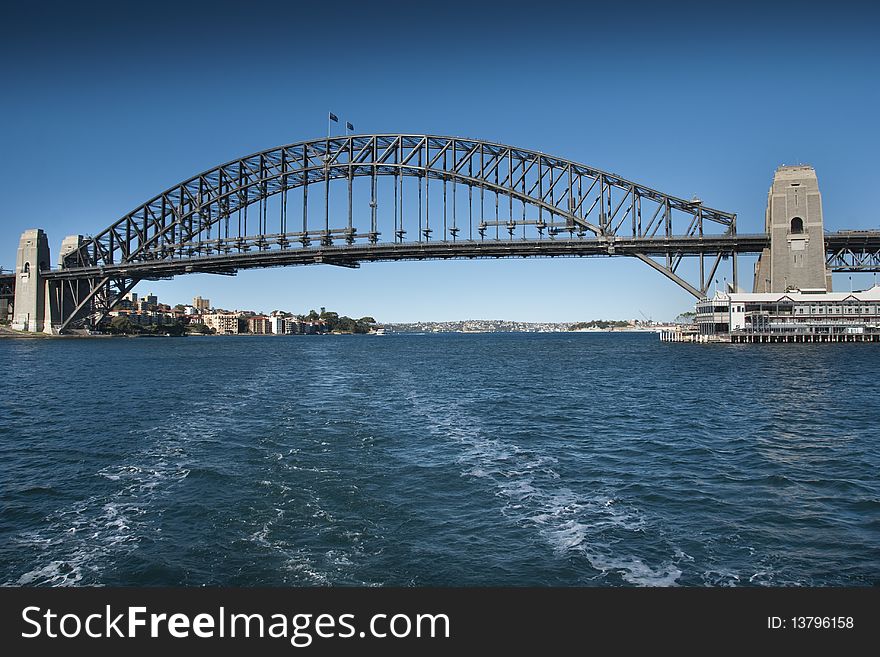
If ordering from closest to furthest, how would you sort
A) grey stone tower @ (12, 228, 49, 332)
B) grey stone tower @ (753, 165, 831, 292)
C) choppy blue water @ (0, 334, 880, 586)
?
choppy blue water @ (0, 334, 880, 586) < grey stone tower @ (753, 165, 831, 292) < grey stone tower @ (12, 228, 49, 332)

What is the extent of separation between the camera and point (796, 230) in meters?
78.6

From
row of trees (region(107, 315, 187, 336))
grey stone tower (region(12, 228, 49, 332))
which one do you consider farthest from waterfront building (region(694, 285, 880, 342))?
row of trees (region(107, 315, 187, 336))

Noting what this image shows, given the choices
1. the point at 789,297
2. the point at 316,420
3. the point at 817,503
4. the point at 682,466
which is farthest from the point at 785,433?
the point at 789,297

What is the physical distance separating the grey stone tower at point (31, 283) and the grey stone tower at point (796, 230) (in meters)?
121

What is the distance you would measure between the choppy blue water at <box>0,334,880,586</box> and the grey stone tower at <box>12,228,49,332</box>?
9832 centimetres

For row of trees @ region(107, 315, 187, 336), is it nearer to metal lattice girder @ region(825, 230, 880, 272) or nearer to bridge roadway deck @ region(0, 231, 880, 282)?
bridge roadway deck @ region(0, 231, 880, 282)

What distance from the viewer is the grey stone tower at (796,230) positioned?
257 ft

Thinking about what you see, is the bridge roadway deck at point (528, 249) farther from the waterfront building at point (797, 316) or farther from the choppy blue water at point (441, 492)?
the choppy blue water at point (441, 492)

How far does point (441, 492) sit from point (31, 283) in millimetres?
122202

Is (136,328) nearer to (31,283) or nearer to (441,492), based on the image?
(31,283)

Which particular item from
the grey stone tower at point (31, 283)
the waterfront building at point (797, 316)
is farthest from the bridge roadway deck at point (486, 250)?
the grey stone tower at point (31, 283)

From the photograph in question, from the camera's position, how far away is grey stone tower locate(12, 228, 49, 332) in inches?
4318

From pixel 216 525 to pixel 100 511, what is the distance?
276 centimetres

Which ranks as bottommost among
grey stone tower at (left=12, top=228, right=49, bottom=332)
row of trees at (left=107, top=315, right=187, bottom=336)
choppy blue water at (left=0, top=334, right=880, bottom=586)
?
choppy blue water at (left=0, top=334, right=880, bottom=586)
